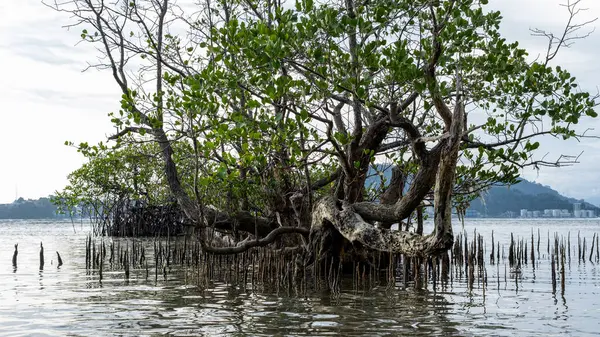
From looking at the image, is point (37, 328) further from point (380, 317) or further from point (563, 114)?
point (563, 114)

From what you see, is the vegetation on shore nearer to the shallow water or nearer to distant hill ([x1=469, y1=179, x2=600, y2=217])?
the shallow water

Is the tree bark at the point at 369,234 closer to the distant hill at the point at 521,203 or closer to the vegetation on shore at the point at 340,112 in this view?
the vegetation on shore at the point at 340,112

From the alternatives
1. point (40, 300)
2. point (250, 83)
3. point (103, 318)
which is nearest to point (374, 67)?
point (250, 83)

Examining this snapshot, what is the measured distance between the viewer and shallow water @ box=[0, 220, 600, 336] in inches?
275

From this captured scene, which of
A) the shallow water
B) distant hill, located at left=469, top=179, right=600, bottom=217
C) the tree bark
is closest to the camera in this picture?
the shallow water

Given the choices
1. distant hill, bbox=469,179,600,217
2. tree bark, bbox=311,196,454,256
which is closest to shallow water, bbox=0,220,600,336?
tree bark, bbox=311,196,454,256

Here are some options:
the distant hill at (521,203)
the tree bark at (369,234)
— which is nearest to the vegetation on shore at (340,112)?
the tree bark at (369,234)

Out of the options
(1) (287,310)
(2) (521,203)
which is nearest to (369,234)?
(1) (287,310)

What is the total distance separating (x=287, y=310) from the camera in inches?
316

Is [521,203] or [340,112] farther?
[521,203]

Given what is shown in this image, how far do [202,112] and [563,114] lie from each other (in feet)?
15.0

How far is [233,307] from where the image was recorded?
835cm

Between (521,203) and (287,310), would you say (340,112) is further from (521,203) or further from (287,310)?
(521,203)

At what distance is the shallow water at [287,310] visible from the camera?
275 inches
